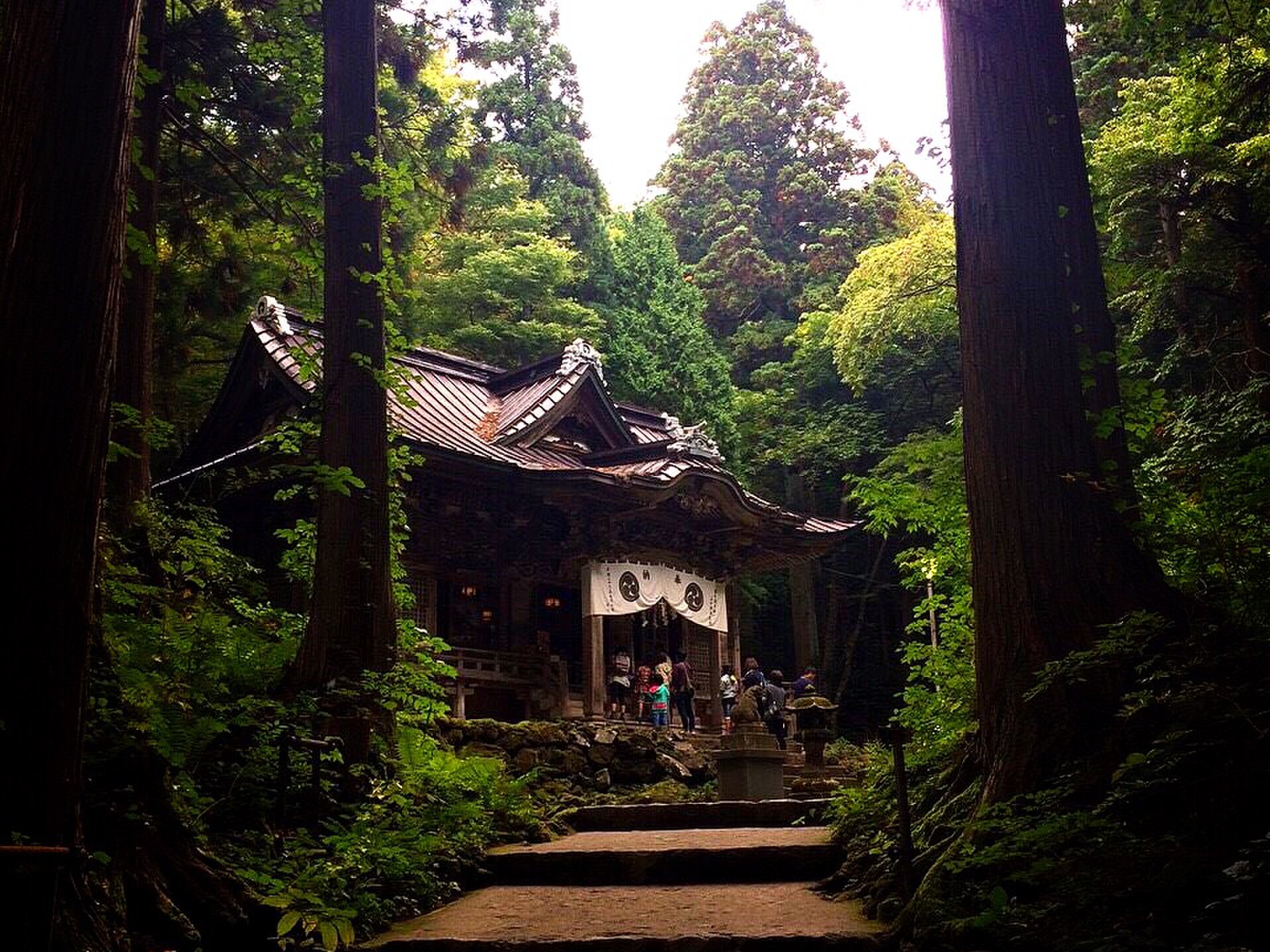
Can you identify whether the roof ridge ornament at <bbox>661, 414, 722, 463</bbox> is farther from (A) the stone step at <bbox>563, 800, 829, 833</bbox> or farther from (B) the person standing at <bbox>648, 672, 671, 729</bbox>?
(A) the stone step at <bbox>563, 800, 829, 833</bbox>

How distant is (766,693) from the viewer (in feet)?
59.5

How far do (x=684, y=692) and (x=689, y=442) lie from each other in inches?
187

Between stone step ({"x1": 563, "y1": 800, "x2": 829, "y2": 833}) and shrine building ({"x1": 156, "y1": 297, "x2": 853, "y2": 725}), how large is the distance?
22.6 feet

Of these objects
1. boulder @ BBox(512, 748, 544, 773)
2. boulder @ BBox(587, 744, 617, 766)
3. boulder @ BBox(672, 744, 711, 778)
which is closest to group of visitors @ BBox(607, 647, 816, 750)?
boulder @ BBox(672, 744, 711, 778)

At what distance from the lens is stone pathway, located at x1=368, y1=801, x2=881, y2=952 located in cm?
489

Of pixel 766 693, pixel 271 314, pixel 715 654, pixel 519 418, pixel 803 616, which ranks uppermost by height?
pixel 271 314

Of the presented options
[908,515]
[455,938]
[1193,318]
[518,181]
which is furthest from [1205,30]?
[518,181]

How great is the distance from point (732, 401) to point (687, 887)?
77.5 ft

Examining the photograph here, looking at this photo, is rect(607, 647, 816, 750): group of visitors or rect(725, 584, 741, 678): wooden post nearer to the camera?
rect(607, 647, 816, 750): group of visitors

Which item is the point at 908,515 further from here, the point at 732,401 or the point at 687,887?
the point at 732,401

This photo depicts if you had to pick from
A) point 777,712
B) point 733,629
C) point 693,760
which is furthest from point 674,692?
point 733,629

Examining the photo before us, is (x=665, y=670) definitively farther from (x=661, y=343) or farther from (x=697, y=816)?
(x=661, y=343)

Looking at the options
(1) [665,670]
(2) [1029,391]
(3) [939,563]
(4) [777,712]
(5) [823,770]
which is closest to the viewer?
(2) [1029,391]

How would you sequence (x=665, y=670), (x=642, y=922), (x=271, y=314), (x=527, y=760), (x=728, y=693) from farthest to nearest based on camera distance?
(x=728, y=693) → (x=665, y=670) → (x=271, y=314) → (x=527, y=760) → (x=642, y=922)
